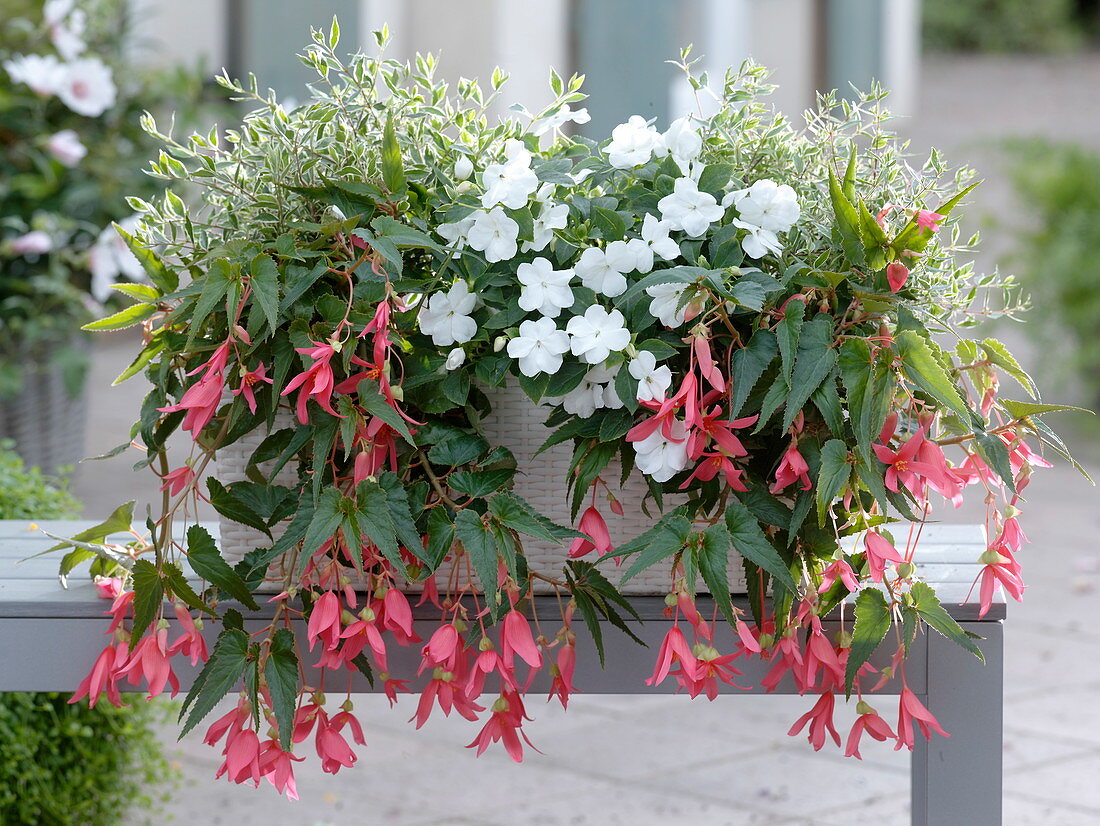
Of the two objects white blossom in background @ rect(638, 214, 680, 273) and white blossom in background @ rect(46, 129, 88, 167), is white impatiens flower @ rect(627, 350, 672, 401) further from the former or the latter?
white blossom in background @ rect(46, 129, 88, 167)

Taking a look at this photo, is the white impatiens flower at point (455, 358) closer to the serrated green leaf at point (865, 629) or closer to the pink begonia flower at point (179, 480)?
the pink begonia flower at point (179, 480)

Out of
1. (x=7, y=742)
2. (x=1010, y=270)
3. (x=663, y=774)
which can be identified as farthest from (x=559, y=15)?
(x=7, y=742)

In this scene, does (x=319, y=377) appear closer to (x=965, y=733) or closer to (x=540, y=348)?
(x=540, y=348)

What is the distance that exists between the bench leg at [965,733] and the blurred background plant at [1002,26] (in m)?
14.2

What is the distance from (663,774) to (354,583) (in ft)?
3.33

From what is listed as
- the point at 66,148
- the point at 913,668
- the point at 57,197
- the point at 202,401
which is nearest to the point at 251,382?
the point at 202,401

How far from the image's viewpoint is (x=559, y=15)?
417 cm

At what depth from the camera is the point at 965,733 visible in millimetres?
1005

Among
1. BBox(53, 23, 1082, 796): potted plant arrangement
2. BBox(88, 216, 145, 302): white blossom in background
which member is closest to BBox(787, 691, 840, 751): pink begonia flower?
BBox(53, 23, 1082, 796): potted plant arrangement

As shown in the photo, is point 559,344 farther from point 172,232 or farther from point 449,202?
point 172,232

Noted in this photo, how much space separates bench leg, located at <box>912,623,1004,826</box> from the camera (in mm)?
996

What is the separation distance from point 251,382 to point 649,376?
28 centimetres

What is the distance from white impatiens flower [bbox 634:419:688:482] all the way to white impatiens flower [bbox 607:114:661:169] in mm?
194

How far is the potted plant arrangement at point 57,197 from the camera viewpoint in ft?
8.13
